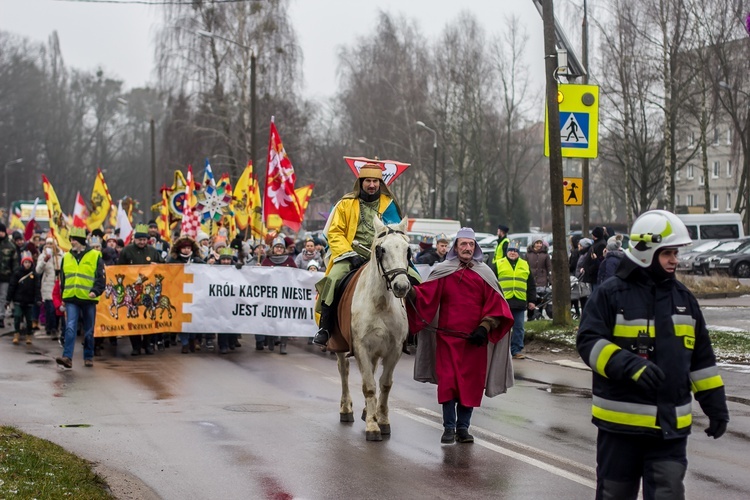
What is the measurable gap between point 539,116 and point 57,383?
182 ft

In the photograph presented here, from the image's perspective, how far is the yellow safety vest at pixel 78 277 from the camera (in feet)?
51.1

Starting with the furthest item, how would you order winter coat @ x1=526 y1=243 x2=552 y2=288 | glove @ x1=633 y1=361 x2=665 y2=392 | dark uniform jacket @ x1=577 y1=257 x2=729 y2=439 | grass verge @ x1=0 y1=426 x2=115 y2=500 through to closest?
winter coat @ x1=526 y1=243 x2=552 y2=288 → grass verge @ x1=0 y1=426 x2=115 y2=500 → dark uniform jacket @ x1=577 y1=257 x2=729 y2=439 → glove @ x1=633 y1=361 x2=665 y2=392

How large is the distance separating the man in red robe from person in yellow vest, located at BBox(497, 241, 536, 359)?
24.6ft

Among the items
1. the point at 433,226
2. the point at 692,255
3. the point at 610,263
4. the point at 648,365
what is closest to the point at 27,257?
the point at 610,263

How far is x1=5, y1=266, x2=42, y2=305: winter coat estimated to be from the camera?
65.4 feet

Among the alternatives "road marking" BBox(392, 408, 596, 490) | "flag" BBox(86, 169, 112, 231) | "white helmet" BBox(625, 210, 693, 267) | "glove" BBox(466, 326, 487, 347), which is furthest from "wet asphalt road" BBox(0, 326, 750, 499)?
"flag" BBox(86, 169, 112, 231)

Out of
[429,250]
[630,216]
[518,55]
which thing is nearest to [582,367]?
[429,250]

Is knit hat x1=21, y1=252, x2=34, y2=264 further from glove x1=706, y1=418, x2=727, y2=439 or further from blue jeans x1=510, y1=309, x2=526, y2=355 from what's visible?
glove x1=706, y1=418, x2=727, y2=439

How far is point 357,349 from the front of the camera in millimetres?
10227

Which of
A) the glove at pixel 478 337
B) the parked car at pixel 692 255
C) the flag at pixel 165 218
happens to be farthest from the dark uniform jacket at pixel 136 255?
the parked car at pixel 692 255

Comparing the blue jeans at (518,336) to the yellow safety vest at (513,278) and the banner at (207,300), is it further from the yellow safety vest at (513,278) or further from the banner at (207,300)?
the banner at (207,300)

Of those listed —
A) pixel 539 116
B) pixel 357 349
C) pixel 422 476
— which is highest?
pixel 539 116

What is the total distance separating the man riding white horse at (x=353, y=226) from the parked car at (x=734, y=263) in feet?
108

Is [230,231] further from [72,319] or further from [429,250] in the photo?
[72,319]
